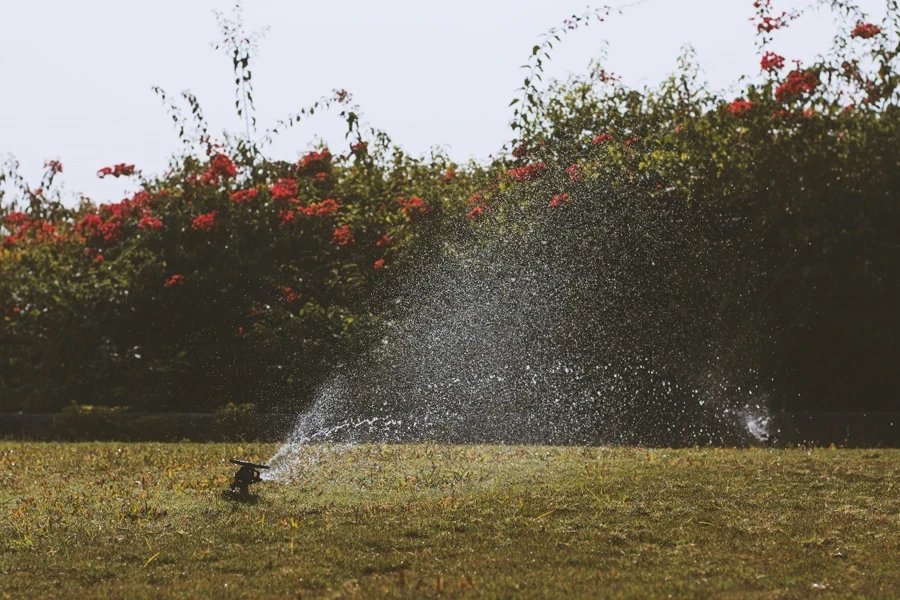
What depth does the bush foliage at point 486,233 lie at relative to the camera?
9.86 m

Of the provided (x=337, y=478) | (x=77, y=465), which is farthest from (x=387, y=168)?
(x=337, y=478)

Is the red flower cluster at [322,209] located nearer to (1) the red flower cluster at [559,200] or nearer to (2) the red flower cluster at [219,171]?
(2) the red flower cluster at [219,171]

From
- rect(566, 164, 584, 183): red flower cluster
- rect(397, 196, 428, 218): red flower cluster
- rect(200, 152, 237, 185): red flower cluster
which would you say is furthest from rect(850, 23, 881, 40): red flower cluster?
rect(200, 152, 237, 185): red flower cluster

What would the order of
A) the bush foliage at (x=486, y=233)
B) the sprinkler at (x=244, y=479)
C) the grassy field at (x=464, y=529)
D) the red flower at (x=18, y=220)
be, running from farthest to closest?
the red flower at (x=18, y=220)
the bush foliage at (x=486, y=233)
the sprinkler at (x=244, y=479)
the grassy field at (x=464, y=529)

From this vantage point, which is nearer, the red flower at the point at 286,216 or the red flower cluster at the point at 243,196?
the red flower at the point at 286,216

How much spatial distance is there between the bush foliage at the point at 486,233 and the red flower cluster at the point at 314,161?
18 millimetres

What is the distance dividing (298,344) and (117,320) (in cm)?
225

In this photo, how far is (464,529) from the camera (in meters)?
5.43

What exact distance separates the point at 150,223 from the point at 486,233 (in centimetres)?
388

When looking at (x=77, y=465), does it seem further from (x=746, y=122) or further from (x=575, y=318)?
(x=746, y=122)

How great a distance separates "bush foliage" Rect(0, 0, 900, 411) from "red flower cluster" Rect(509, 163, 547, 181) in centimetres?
4

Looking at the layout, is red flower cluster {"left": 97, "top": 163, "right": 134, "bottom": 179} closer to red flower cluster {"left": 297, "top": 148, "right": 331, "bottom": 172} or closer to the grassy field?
red flower cluster {"left": 297, "top": 148, "right": 331, "bottom": 172}

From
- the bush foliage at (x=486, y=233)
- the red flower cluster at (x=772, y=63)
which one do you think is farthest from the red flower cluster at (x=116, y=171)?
the red flower cluster at (x=772, y=63)

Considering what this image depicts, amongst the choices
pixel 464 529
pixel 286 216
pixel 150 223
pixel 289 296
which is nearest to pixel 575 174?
pixel 289 296
